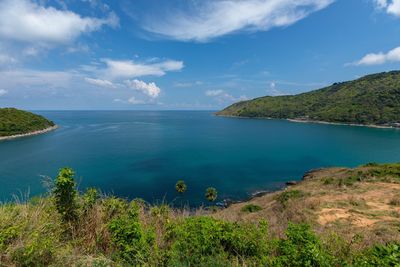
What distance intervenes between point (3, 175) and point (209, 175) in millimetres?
52524

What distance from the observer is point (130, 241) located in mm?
7004

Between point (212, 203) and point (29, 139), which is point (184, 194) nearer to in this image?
point (212, 203)

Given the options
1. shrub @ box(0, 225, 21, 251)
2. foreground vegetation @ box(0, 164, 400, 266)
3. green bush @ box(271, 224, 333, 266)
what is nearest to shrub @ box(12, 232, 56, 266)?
foreground vegetation @ box(0, 164, 400, 266)

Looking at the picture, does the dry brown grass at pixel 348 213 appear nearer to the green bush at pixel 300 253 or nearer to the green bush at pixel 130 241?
the green bush at pixel 300 253

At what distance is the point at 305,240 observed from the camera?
696 centimetres

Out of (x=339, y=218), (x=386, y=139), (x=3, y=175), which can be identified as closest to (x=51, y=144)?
(x=3, y=175)

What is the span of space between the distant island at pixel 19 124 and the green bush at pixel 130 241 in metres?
136

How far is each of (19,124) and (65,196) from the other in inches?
5928

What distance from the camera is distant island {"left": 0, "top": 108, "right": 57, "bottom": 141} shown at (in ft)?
391

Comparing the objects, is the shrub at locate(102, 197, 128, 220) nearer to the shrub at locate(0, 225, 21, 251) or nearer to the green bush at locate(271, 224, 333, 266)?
the shrub at locate(0, 225, 21, 251)

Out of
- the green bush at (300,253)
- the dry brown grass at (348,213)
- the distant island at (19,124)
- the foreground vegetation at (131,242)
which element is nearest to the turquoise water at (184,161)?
the distant island at (19,124)

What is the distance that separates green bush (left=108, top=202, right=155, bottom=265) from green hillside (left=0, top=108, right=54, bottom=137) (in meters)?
139

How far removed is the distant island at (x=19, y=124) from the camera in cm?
11919

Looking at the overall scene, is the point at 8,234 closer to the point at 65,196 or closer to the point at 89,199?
the point at 65,196
